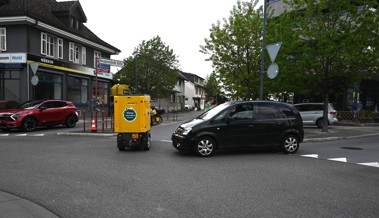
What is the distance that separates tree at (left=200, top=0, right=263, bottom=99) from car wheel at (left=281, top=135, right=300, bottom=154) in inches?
303

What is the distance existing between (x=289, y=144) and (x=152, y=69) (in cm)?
3041

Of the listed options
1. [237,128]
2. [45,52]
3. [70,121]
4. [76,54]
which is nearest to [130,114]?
[237,128]

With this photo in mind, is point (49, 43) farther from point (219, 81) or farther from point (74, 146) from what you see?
point (74, 146)

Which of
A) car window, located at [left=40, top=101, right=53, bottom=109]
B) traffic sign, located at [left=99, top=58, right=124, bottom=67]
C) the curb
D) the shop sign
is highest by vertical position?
the shop sign

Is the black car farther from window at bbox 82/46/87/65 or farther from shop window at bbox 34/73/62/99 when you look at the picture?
window at bbox 82/46/87/65

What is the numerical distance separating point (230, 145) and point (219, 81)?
955cm

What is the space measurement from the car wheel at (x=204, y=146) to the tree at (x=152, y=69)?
29924mm

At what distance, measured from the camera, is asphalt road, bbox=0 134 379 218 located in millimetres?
4559

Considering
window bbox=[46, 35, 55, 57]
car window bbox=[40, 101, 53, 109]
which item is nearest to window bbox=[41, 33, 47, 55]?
window bbox=[46, 35, 55, 57]

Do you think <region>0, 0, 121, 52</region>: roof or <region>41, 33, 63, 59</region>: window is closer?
<region>0, 0, 121, 52</region>: roof

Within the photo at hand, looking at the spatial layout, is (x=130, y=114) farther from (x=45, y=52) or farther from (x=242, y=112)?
(x=45, y=52)

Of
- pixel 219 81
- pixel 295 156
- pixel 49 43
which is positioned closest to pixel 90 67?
pixel 49 43

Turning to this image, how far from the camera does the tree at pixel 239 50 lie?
1700 centimetres

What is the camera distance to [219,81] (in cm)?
1827
